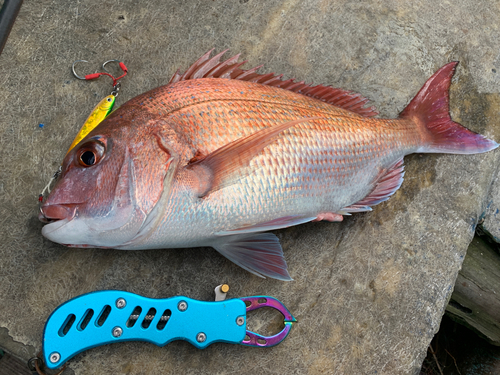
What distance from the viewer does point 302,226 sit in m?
1.69

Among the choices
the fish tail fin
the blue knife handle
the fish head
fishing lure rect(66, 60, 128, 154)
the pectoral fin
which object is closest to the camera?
the fish head

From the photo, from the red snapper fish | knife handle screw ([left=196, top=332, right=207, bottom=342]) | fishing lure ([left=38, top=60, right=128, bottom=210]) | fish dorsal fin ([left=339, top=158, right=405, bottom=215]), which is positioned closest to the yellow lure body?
fishing lure ([left=38, top=60, right=128, bottom=210])

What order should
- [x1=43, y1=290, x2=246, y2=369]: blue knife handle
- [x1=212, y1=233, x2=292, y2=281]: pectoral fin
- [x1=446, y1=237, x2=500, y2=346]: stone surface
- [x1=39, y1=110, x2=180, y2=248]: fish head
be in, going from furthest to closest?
1. [x1=446, y1=237, x2=500, y2=346]: stone surface
2. [x1=212, y1=233, x2=292, y2=281]: pectoral fin
3. [x1=43, y1=290, x2=246, y2=369]: blue knife handle
4. [x1=39, y1=110, x2=180, y2=248]: fish head

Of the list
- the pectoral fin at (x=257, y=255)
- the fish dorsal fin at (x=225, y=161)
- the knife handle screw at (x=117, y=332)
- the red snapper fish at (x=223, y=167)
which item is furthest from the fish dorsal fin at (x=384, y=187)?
the knife handle screw at (x=117, y=332)

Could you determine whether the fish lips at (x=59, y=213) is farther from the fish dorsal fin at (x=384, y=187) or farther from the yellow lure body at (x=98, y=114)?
the fish dorsal fin at (x=384, y=187)

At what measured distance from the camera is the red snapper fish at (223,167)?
46.8 inches

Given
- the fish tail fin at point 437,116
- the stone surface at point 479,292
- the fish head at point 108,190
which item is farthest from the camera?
the stone surface at point 479,292

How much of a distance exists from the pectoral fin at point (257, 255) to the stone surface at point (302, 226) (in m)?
0.15

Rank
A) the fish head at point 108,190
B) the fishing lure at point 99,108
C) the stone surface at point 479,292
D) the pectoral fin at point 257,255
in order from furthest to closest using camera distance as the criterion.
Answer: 1. the stone surface at point 479,292
2. the fishing lure at point 99,108
3. the pectoral fin at point 257,255
4. the fish head at point 108,190

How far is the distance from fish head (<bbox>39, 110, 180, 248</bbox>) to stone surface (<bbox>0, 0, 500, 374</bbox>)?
349 millimetres

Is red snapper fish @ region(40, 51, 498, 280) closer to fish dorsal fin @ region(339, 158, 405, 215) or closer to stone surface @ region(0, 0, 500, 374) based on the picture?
fish dorsal fin @ region(339, 158, 405, 215)

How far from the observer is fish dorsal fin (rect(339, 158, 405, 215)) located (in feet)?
5.26

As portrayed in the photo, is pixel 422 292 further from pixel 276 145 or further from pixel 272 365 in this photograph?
pixel 276 145

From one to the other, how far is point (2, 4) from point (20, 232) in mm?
1120
